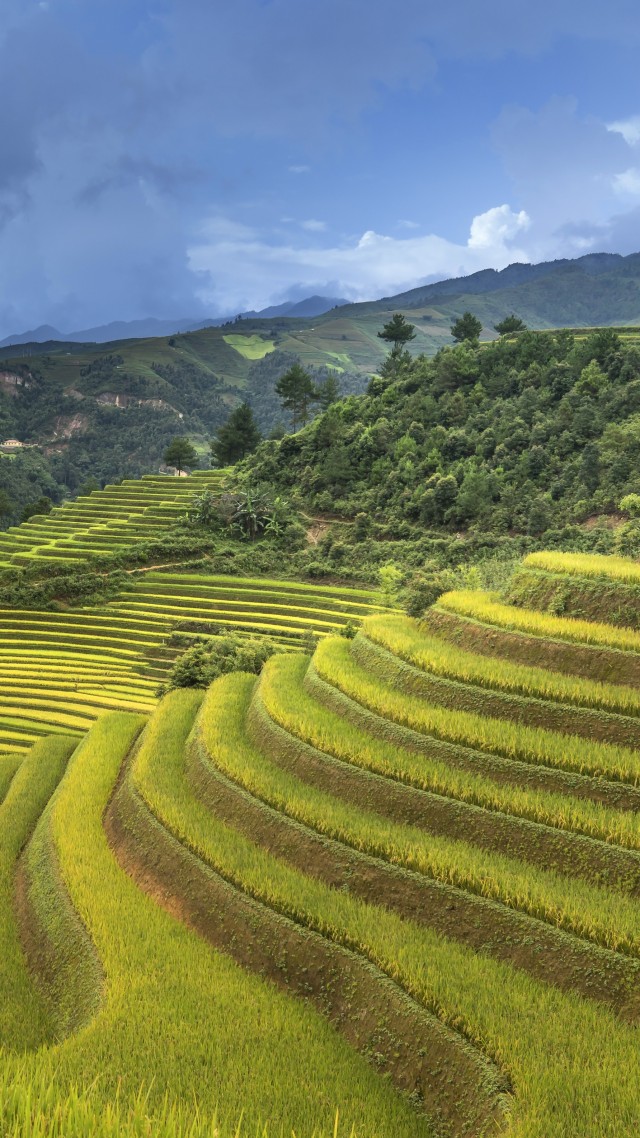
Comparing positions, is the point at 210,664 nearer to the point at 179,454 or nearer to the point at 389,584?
the point at 389,584

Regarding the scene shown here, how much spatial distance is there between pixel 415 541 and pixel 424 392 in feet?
68.1

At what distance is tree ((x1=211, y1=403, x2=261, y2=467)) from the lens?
77.4m

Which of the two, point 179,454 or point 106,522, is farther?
point 179,454

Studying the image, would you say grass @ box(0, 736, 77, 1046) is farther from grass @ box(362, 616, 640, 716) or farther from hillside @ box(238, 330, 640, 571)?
hillside @ box(238, 330, 640, 571)

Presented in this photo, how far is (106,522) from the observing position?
5938 centimetres

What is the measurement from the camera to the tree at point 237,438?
77.4 meters

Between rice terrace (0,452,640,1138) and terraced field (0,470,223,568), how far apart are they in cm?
3397

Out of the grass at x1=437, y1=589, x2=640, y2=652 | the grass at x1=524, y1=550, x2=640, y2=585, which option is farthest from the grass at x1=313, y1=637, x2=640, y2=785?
the grass at x1=524, y1=550, x2=640, y2=585

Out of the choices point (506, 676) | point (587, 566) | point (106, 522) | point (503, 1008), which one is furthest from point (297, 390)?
point (503, 1008)

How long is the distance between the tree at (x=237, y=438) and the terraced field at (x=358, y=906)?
62.0 meters

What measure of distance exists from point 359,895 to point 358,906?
1.42 feet

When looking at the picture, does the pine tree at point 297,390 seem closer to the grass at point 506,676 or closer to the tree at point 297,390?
the tree at point 297,390

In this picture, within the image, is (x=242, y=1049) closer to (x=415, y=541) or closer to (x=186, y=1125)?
(x=186, y=1125)

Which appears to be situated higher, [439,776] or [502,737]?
[502,737]
